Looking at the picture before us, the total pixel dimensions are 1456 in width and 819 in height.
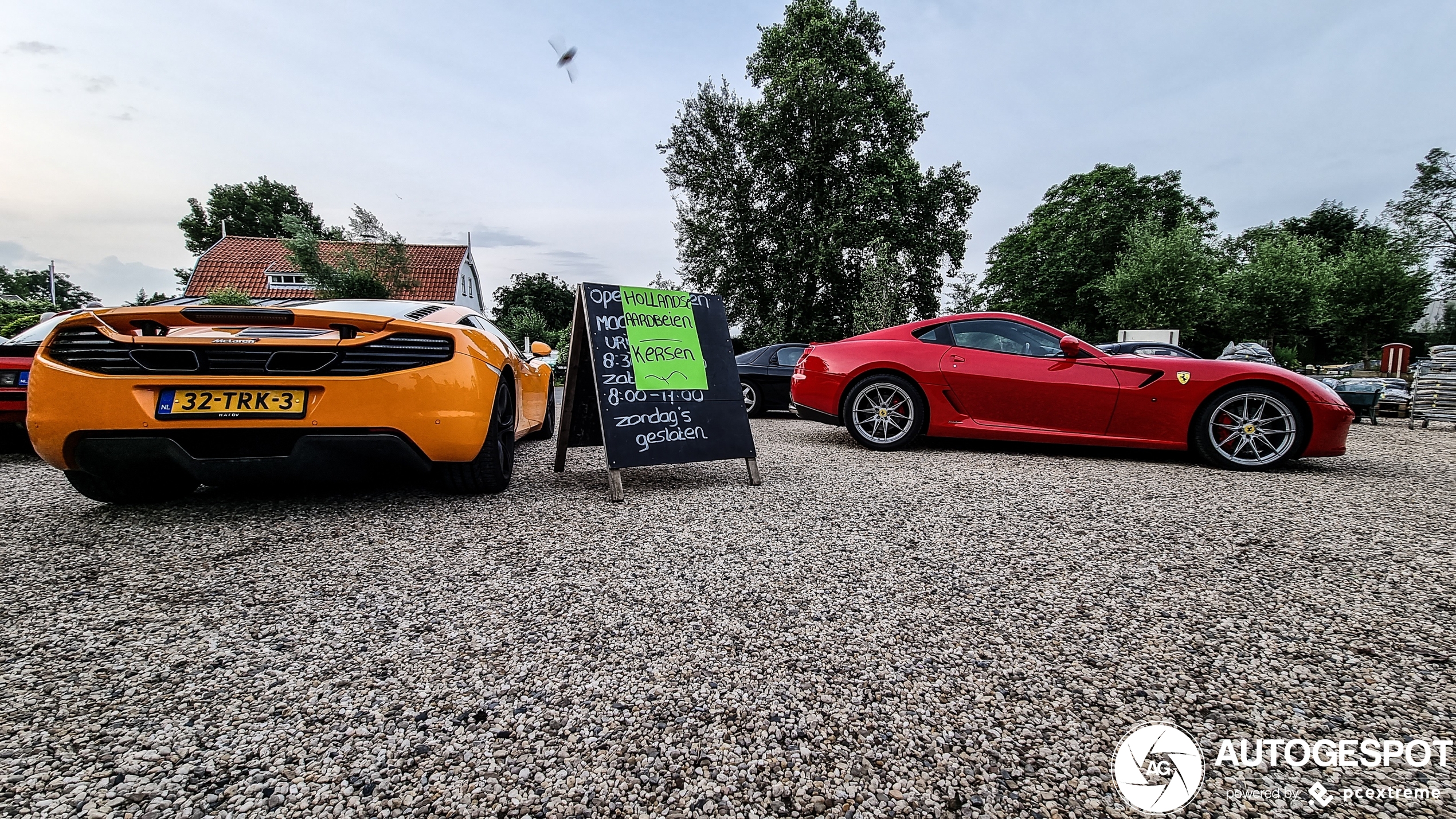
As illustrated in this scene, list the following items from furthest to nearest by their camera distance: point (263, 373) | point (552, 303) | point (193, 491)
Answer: point (552, 303) → point (193, 491) → point (263, 373)

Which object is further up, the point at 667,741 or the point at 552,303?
the point at 552,303

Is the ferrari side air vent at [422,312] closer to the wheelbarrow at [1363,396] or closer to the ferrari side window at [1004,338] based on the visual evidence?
the ferrari side window at [1004,338]

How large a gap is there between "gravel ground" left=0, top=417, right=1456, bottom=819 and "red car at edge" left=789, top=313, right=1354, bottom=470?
1593 millimetres

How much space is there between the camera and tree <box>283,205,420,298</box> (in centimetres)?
1995

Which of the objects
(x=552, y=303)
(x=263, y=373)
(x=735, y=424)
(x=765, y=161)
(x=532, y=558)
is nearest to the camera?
(x=532, y=558)

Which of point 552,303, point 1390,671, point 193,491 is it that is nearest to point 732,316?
point 193,491

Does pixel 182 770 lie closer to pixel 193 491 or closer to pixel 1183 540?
pixel 193 491

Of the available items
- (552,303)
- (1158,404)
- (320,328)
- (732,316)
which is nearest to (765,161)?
(732,316)

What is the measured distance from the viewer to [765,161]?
64.1 ft

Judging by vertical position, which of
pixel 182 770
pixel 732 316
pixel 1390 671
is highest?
pixel 732 316

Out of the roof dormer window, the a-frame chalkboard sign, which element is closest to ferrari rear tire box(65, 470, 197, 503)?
the a-frame chalkboard sign

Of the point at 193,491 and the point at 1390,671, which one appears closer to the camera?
the point at 1390,671

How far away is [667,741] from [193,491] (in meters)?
3.54

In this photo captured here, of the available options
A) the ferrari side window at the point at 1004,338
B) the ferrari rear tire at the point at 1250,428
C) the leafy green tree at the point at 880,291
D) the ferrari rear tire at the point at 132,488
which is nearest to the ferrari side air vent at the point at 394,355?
the ferrari rear tire at the point at 132,488
